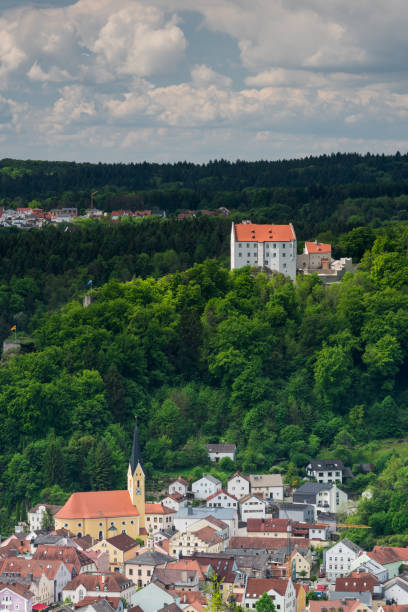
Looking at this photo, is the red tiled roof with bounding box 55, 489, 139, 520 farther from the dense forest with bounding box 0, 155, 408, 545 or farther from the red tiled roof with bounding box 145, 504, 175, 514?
the dense forest with bounding box 0, 155, 408, 545

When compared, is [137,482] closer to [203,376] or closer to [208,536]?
[208,536]

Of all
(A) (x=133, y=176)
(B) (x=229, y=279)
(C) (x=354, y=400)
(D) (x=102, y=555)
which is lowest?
(D) (x=102, y=555)

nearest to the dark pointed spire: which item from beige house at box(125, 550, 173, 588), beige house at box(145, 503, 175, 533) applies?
beige house at box(145, 503, 175, 533)

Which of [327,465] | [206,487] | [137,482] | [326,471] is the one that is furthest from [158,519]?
[327,465]

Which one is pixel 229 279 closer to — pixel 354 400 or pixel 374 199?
pixel 354 400

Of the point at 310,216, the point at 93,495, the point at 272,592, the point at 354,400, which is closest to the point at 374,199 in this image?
the point at 310,216

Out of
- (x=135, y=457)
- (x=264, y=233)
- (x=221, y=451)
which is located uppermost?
(x=264, y=233)
